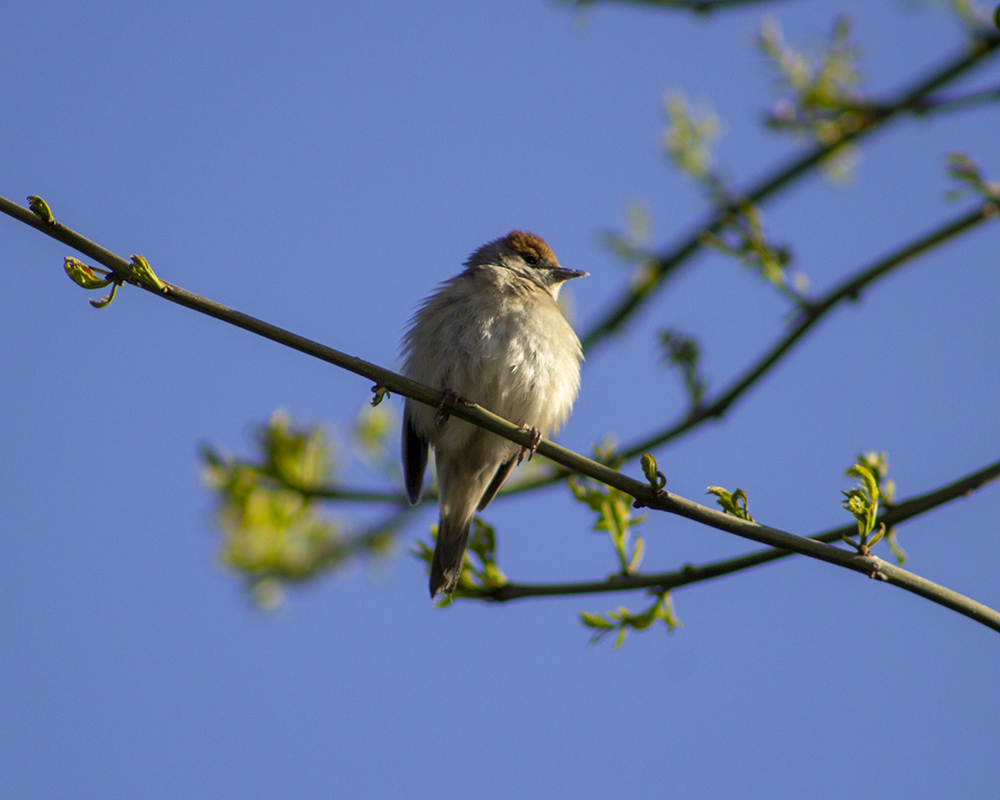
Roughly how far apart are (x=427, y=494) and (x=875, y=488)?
2.45 metres

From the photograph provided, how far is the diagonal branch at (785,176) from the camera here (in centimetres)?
306

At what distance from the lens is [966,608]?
2217 millimetres

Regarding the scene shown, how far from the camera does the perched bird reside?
4176 millimetres

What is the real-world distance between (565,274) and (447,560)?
6.99 feet

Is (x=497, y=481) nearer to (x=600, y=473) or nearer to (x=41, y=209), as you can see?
(x=600, y=473)

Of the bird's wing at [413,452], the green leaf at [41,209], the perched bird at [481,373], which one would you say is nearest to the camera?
the green leaf at [41,209]

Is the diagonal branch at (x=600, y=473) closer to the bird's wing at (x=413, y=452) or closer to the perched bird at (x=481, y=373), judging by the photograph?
the perched bird at (x=481, y=373)

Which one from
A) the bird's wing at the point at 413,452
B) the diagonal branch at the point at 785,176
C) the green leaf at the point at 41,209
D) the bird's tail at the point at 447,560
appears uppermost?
the diagonal branch at the point at 785,176

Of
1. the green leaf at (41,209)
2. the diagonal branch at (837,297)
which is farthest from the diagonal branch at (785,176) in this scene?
the green leaf at (41,209)

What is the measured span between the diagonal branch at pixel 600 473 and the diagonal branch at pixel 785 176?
55.9 inches

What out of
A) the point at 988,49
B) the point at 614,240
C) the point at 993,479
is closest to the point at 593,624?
the point at 993,479

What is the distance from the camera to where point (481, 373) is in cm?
415

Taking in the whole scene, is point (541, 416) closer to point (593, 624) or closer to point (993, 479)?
point (593, 624)

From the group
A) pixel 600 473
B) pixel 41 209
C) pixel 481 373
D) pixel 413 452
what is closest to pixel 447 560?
pixel 481 373
